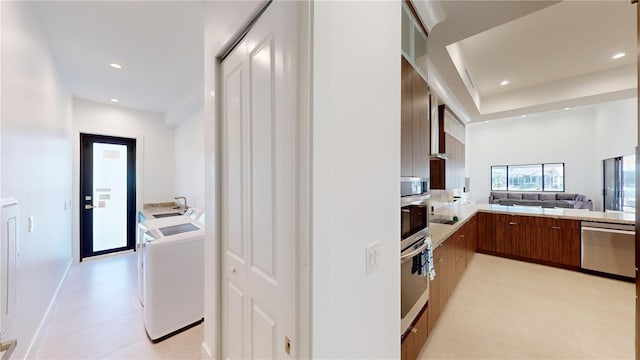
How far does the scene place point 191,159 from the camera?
14.3ft

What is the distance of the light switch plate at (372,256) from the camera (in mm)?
1008

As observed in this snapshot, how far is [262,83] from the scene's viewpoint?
1.16 m

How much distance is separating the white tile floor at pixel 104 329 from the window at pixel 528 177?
10.6 metres

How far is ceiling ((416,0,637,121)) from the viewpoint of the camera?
2117mm

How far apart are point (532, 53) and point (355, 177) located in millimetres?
4144

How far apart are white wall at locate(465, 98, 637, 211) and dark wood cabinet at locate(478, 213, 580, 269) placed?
3656mm

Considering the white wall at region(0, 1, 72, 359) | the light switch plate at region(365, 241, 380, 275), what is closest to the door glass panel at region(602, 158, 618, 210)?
the light switch plate at region(365, 241, 380, 275)

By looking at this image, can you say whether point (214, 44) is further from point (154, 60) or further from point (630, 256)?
point (630, 256)

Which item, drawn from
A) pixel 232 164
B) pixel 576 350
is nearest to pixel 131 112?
pixel 232 164

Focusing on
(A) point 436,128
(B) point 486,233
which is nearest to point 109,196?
(A) point 436,128

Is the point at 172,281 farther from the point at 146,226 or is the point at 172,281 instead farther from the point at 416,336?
the point at 416,336

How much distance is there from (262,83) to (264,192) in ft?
1.72

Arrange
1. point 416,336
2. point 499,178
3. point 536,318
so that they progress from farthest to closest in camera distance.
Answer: point 499,178
point 536,318
point 416,336

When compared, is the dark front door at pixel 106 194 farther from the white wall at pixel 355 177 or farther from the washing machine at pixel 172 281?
the white wall at pixel 355 177
